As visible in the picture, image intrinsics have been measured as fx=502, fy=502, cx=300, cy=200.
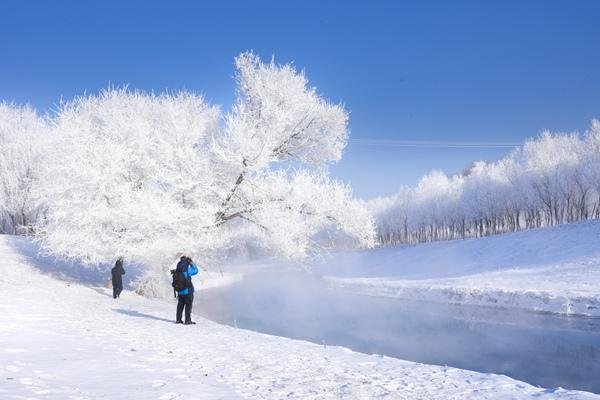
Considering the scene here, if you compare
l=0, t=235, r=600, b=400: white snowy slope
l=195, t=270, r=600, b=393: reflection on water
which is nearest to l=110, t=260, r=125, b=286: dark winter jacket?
l=195, t=270, r=600, b=393: reflection on water

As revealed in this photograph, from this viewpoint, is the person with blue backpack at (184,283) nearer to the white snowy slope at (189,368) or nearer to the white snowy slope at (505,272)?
the white snowy slope at (189,368)

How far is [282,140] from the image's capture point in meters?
25.5

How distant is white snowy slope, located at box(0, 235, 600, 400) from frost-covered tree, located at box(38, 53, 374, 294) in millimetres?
8506

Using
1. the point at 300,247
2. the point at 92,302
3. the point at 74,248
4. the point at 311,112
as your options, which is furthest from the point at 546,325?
the point at 74,248

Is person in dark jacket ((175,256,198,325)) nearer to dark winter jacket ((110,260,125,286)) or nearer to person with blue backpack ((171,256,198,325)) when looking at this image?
person with blue backpack ((171,256,198,325))

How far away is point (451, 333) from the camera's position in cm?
2102

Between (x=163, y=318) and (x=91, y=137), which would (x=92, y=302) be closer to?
(x=163, y=318)

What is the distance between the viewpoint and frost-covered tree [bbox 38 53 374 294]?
77.5ft

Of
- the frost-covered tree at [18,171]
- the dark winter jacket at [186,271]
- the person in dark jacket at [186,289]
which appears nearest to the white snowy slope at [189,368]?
the person in dark jacket at [186,289]

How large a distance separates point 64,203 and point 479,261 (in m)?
50.2

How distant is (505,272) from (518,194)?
40991 millimetres

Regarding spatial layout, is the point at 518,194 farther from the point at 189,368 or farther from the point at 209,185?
the point at 189,368

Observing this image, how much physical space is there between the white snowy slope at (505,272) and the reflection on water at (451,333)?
92.8 inches

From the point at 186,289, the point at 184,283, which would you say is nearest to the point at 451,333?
the point at 186,289
